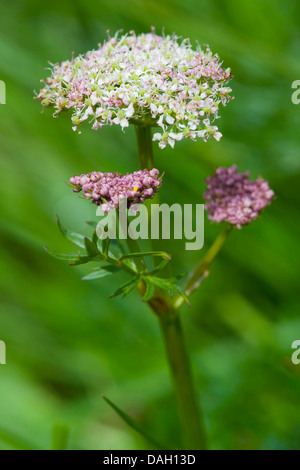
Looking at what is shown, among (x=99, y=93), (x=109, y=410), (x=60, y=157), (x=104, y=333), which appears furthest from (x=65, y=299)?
(x=99, y=93)

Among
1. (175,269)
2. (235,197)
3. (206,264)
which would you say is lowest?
(206,264)

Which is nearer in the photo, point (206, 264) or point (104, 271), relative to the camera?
point (104, 271)

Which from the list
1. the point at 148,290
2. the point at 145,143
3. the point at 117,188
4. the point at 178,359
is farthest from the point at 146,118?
the point at 178,359

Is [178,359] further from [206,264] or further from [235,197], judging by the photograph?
[235,197]

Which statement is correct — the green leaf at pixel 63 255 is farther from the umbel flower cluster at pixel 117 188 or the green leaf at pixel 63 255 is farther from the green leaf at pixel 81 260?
the umbel flower cluster at pixel 117 188

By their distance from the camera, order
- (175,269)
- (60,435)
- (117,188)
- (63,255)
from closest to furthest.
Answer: (117,188) < (63,255) < (60,435) < (175,269)

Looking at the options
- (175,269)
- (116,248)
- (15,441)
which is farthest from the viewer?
(175,269)

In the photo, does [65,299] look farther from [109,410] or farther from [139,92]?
[139,92]
